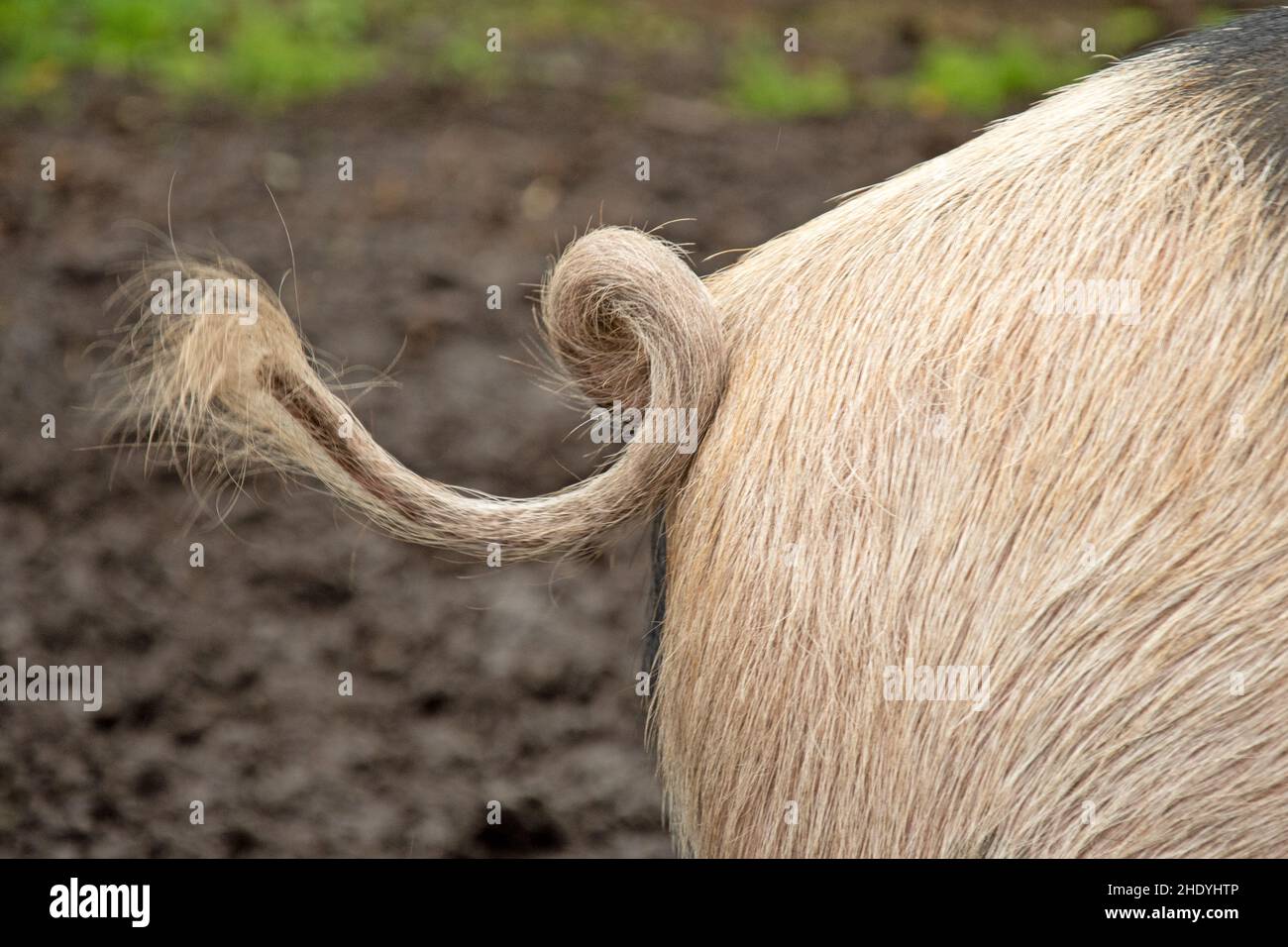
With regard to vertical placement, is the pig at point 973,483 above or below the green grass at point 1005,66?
below

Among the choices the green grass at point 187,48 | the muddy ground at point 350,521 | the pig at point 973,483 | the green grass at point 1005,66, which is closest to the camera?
the pig at point 973,483

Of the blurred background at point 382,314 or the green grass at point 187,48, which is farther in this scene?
the green grass at point 187,48

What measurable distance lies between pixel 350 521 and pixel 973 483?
6.88 ft

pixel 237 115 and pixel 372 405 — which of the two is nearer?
pixel 372 405

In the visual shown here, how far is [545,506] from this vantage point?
1.24 metres

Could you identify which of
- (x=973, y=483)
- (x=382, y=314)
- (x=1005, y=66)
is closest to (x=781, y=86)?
(x=1005, y=66)

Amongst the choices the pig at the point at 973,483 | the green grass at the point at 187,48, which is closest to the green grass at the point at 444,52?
the green grass at the point at 187,48

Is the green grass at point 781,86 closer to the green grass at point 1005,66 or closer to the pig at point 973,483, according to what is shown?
the green grass at point 1005,66

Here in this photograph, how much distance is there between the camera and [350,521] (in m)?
2.92

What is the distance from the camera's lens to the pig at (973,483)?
1.03m

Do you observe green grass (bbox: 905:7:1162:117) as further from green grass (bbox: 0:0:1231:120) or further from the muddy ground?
the muddy ground
